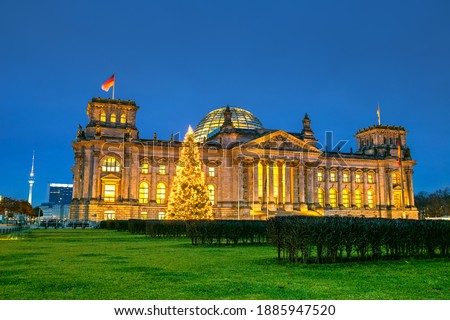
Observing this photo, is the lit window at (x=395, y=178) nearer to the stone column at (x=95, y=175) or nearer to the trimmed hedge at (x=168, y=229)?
the stone column at (x=95, y=175)

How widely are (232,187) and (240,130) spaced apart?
11900mm

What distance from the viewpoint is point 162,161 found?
262 ft

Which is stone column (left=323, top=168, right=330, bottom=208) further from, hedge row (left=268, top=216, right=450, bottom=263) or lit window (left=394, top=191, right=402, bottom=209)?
hedge row (left=268, top=216, right=450, bottom=263)

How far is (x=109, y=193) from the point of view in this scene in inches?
2972

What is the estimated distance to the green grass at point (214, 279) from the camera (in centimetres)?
1070

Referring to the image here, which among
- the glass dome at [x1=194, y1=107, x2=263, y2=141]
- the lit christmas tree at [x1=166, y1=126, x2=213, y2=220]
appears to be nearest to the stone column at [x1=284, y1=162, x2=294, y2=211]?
the glass dome at [x1=194, y1=107, x2=263, y2=141]

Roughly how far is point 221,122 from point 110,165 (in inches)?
1159

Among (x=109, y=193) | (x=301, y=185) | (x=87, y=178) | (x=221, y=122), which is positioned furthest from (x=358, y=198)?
(x=87, y=178)

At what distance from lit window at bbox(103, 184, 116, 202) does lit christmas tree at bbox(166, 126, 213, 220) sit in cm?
2513

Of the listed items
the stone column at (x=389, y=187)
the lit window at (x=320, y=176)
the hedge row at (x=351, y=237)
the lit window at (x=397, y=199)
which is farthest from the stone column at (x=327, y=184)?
the hedge row at (x=351, y=237)

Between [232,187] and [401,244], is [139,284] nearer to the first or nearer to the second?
[401,244]

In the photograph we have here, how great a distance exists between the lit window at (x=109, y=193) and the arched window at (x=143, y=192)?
4.99m

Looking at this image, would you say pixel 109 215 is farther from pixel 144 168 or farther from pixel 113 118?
pixel 113 118

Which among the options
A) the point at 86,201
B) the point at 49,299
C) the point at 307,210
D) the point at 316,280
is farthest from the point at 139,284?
the point at 307,210
